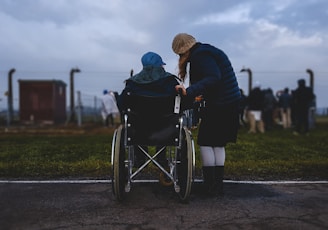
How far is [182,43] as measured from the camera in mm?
3973

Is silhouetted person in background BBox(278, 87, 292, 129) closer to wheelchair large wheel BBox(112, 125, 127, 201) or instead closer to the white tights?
the white tights

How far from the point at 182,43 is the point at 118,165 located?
1.40m

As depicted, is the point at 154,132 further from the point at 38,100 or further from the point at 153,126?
the point at 38,100

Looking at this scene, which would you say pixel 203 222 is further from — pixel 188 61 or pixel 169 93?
pixel 188 61

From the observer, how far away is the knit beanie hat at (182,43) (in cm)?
397

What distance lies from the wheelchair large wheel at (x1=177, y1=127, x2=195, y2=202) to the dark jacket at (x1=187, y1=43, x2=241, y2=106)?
464 mm

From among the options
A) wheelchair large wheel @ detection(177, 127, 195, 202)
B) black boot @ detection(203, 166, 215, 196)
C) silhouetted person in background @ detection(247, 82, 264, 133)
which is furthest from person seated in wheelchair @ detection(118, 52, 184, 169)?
silhouetted person in background @ detection(247, 82, 264, 133)

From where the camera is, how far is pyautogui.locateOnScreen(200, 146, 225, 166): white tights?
13.4ft

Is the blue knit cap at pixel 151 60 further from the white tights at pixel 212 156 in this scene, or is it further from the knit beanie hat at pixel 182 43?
the white tights at pixel 212 156

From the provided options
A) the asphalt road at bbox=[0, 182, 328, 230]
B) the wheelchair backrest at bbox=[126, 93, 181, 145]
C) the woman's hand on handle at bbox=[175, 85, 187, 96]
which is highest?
the woman's hand on handle at bbox=[175, 85, 187, 96]

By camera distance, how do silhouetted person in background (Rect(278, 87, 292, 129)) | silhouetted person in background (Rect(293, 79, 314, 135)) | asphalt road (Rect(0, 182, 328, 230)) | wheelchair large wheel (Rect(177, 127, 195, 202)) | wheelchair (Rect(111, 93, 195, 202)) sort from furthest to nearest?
silhouetted person in background (Rect(278, 87, 292, 129))
silhouetted person in background (Rect(293, 79, 314, 135))
wheelchair (Rect(111, 93, 195, 202))
wheelchair large wheel (Rect(177, 127, 195, 202))
asphalt road (Rect(0, 182, 328, 230))

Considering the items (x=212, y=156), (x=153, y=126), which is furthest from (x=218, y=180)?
(x=153, y=126)

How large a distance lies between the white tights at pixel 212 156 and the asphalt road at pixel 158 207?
0.34 metres

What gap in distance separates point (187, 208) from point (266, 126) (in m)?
13.1
